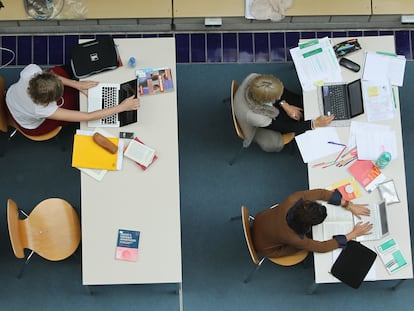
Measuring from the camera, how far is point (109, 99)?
12.7ft

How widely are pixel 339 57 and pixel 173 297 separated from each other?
6.91ft

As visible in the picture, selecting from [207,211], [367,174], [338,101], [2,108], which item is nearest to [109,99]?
[2,108]

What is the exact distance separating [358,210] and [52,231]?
205 cm

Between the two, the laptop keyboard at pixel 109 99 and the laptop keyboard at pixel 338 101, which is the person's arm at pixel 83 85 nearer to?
the laptop keyboard at pixel 109 99

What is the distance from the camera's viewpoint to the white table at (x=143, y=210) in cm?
360

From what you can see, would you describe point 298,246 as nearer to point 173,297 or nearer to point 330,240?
point 330,240

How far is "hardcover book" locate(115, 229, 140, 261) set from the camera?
3.60m

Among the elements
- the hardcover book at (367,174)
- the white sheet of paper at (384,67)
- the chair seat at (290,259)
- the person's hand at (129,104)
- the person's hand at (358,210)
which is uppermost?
the white sheet of paper at (384,67)

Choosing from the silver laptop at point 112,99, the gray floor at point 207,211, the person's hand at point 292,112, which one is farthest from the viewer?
the gray floor at point 207,211

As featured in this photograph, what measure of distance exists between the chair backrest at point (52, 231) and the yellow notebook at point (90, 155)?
451 millimetres

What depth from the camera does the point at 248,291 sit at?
4.35 meters

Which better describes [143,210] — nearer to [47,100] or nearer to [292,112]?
[47,100]

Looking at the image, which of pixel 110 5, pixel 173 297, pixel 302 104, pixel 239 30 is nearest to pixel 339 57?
pixel 302 104

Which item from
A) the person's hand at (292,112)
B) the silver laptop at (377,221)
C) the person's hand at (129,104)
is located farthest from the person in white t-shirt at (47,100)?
the silver laptop at (377,221)
